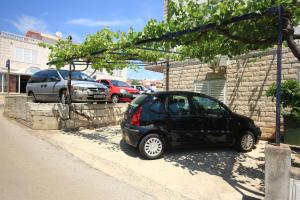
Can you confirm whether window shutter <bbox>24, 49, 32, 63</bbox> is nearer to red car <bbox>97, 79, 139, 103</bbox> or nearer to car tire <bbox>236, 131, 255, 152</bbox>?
red car <bbox>97, 79, 139, 103</bbox>

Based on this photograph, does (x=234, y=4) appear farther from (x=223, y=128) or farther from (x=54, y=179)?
(x=54, y=179)

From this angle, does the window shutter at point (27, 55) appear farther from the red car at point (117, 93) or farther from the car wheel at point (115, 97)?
the car wheel at point (115, 97)

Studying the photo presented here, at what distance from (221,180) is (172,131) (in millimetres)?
1877

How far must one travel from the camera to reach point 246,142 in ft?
25.9

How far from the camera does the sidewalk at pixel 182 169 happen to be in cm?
512

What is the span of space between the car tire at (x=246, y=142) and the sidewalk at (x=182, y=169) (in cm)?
19

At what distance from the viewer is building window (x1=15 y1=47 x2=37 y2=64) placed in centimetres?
3146

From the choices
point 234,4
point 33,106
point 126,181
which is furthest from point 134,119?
point 33,106

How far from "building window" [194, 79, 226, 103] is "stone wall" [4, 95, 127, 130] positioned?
3.98m

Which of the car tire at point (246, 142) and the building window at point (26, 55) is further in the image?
the building window at point (26, 55)

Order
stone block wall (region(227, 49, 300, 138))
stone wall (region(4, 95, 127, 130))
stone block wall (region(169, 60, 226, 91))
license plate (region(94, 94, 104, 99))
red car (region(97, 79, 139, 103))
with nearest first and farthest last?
stone block wall (region(227, 49, 300, 138))
stone wall (region(4, 95, 127, 130))
license plate (region(94, 94, 104, 99))
stone block wall (region(169, 60, 226, 91))
red car (region(97, 79, 139, 103))

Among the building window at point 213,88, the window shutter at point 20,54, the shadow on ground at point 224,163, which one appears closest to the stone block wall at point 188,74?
the building window at point 213,88

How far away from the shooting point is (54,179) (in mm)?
5379

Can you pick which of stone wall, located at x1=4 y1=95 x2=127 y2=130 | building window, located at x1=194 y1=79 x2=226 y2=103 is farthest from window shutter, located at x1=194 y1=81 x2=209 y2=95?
stone wall, located at x1=4 y1=95 x2=127 y2=130
